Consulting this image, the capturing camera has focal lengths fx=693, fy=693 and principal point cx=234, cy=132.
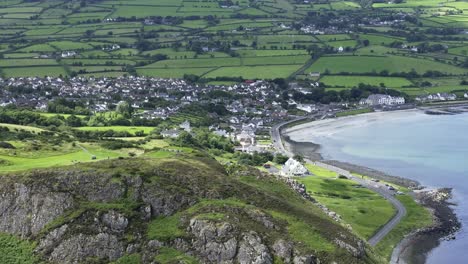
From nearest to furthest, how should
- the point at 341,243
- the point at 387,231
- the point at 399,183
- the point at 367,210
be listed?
the point at 341,243, the point at 387,231, the point at 367,210, the point at 399,183

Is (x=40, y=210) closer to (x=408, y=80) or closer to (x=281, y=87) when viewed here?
(x=281, y=87)

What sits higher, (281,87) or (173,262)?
(173,262)

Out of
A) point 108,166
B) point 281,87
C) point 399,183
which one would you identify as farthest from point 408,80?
point 108,166

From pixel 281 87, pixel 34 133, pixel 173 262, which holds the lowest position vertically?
pixel 281 87

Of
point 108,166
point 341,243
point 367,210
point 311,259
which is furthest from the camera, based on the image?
point 367,210

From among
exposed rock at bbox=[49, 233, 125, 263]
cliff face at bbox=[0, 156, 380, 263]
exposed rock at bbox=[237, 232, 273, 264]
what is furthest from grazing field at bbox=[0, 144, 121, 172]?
exposed rock at bbox=[237, 232, 273, 264]

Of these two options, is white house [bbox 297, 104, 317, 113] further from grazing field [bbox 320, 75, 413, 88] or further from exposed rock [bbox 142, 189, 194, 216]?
exposed rock [bbox 142, 189, 194, 216]
